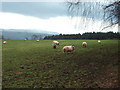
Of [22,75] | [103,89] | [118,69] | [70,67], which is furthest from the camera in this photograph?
[70,67]

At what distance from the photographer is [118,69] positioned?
8.06 meters

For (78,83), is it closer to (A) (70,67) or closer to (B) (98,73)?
(B) (98,73)

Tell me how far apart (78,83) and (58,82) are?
0.86m

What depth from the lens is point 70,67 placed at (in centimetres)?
A: 961

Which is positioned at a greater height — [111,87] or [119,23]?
[119,23]

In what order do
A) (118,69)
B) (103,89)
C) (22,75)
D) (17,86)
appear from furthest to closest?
(22,75) → (118,69) → (17,86) → (103,89)

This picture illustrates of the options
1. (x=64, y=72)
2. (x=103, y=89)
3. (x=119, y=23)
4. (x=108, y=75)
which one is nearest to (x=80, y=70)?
(x=64, y=72)

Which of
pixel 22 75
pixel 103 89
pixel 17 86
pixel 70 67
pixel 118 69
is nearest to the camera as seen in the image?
pixel 103 89

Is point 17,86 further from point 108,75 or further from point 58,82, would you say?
point 108,75

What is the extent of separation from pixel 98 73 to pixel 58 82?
78.7 inches

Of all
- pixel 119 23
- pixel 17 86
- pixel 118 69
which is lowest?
pixel 17 86

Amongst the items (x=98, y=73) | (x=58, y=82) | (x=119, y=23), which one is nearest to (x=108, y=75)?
(x=98, y=73)

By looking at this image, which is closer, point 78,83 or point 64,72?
→ point 78,83

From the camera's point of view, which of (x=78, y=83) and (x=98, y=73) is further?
(x=98, y=73)
